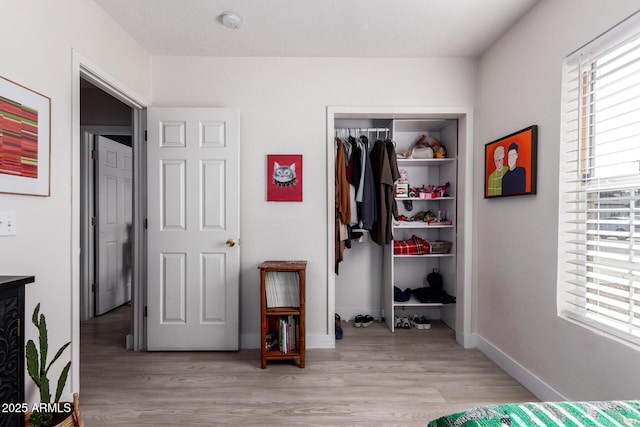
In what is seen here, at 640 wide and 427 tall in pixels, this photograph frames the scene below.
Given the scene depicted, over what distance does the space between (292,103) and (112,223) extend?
278 centimetres

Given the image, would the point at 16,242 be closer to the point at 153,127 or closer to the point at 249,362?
the point at 153,127

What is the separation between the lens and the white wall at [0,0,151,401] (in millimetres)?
1584

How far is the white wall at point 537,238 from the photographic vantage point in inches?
67.8

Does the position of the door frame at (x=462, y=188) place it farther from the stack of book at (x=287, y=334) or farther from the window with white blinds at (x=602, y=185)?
the window with white blinds at (x=602, y=185)

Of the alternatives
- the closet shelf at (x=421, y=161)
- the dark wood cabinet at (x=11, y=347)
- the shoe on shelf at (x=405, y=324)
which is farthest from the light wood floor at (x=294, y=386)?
the closet shelf at (x=421, y=161)

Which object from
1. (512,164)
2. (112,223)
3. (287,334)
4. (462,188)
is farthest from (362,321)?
(112,223)

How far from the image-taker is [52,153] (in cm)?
182

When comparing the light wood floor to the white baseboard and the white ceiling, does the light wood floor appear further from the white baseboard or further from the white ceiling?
the white ceiling

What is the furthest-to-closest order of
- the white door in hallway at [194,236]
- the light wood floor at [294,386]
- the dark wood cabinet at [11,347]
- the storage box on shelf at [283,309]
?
the white door in hallway at [194,236] < the storage box on shelf at [283,309] < the light wood floor at [294,386] < the dark wood cabinet at [11,347]

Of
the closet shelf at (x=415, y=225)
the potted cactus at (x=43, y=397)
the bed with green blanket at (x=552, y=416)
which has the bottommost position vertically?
the potted cactus at (x=43, y=397)

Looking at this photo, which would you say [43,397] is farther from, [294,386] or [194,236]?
[194,236]

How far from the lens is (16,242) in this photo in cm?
160

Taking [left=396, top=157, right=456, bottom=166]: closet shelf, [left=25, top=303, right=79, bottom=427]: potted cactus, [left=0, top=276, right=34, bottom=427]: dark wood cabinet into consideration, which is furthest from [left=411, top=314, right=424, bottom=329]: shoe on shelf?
[left=0, top=276, right=34, bottom=427]: dark wood cabinet

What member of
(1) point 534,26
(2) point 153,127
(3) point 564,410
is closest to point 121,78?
(2) point 153,127
